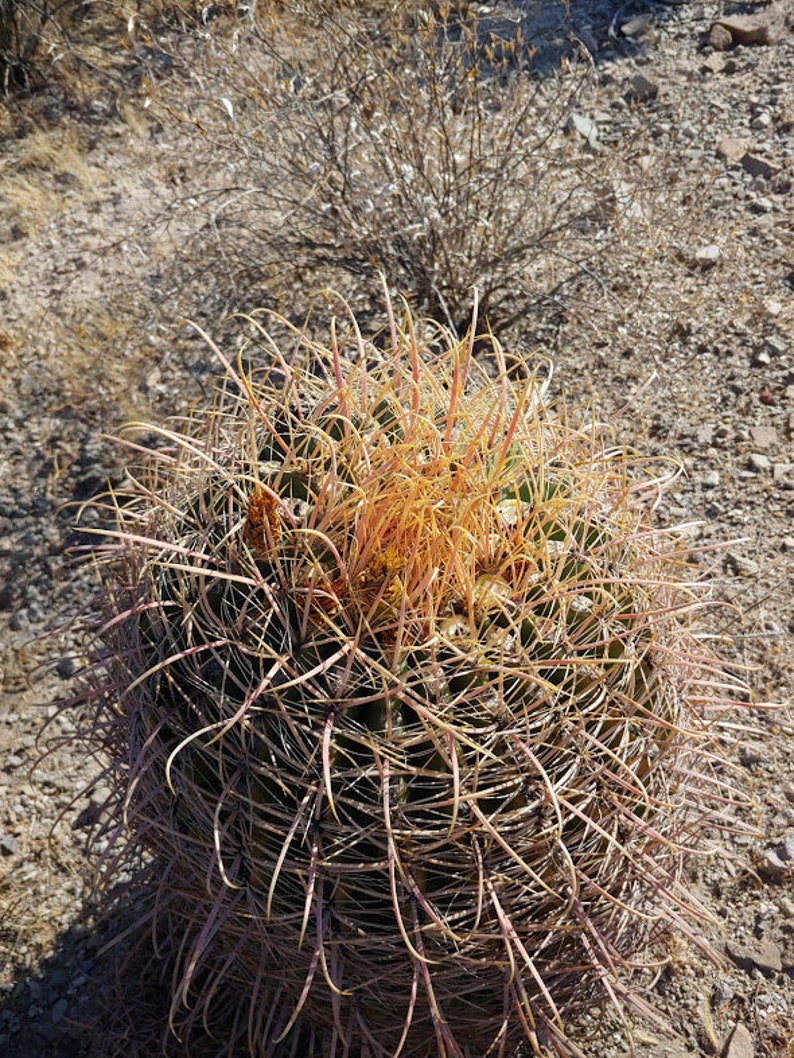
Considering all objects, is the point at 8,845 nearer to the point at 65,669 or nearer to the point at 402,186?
the point at 65,669

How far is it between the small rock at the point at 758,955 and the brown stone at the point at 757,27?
13.6ft

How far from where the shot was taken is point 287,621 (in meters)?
1.52

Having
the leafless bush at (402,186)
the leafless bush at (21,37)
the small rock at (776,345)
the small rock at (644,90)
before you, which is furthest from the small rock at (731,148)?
the leafless bush at (21,37)

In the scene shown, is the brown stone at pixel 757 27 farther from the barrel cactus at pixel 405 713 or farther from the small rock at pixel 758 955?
the small rock at pixel 758 955

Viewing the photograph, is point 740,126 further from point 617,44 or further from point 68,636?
point 68,636

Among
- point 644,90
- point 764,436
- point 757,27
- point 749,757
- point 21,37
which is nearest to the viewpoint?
point 749,757

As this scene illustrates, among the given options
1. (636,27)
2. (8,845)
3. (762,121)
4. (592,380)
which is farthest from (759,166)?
(8,845)

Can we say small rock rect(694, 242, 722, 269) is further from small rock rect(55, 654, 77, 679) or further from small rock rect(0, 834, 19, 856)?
small rock rect(0, 834, 19, 856)

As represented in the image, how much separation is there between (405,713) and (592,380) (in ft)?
8.15

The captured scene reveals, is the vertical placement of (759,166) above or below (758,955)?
above

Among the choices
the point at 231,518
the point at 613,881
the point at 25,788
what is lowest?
the point at 25,788

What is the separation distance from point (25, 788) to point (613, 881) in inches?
73.4

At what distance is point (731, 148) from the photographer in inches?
178

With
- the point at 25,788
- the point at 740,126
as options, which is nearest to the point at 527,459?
Answer: the point at 25,788
